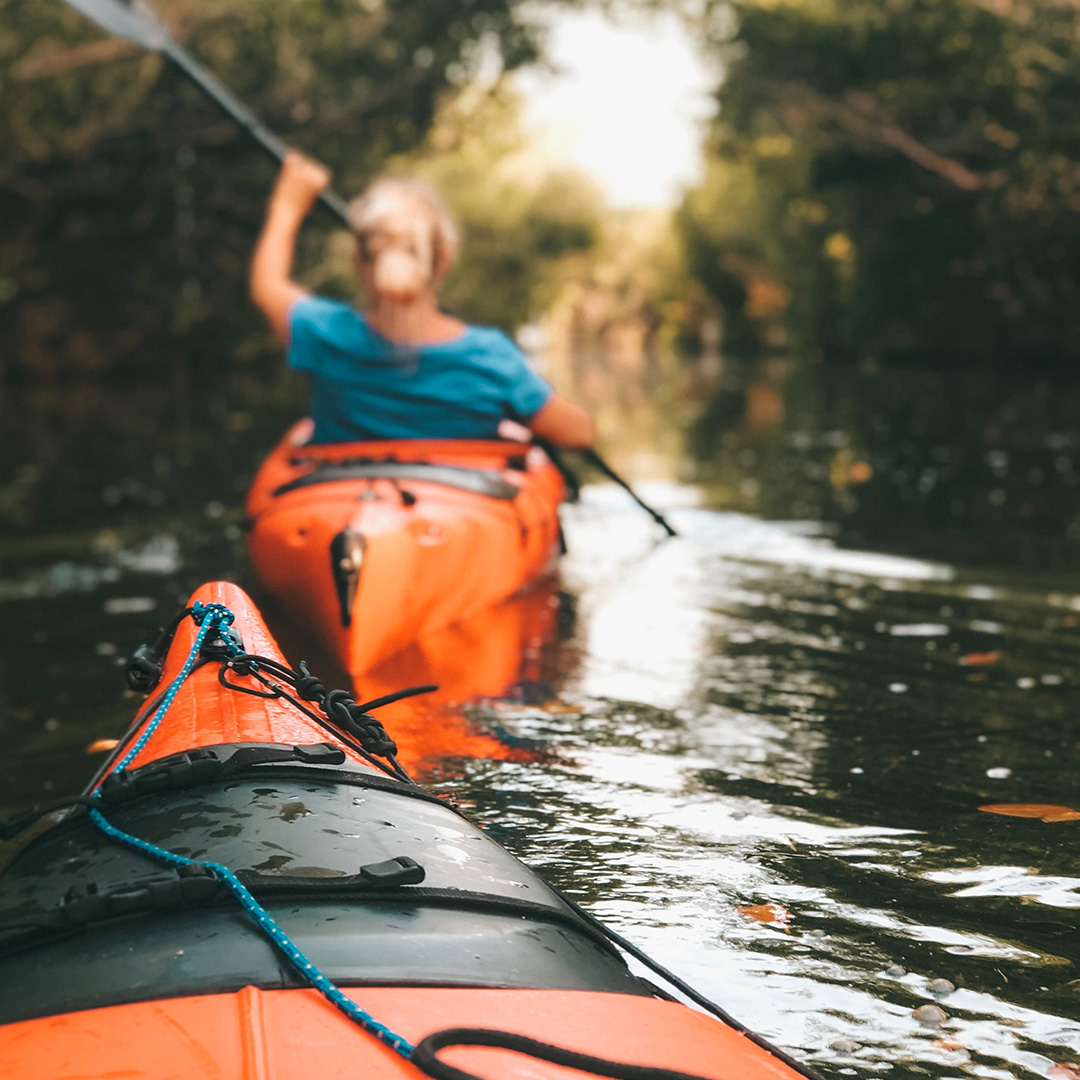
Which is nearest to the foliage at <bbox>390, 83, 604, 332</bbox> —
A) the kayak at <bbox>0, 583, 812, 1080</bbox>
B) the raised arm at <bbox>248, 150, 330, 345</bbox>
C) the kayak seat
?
the raised arm at <bbox>248, 150, 330, 345</bbox>

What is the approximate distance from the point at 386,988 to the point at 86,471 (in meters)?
9.87

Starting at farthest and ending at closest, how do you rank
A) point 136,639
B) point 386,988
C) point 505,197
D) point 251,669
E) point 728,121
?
point 505,197
point 728,121
point 136,639
point 251,669
point 386,988

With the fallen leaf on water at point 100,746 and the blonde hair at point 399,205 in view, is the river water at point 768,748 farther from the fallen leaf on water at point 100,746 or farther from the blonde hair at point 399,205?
the blonde hair at point 399,205

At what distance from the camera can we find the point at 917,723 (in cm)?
402

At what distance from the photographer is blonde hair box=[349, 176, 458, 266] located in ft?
16.1

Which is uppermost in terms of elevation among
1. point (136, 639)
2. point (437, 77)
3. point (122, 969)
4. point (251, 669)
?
point (437, 77)

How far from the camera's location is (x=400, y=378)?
527 cm

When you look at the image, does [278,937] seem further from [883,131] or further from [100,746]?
[883,131]

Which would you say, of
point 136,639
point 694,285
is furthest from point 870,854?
point 694,285

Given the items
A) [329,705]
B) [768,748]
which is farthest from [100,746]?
[768,748]

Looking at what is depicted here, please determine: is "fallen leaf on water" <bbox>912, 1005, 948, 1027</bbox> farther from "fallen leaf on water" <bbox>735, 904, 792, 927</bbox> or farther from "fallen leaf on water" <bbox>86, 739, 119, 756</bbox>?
"fallen leaf on water" <bbox>86, 739, 119, 756</bbox>

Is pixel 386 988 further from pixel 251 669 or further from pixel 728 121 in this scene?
pixel 728 121

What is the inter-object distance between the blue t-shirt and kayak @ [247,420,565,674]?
97mm

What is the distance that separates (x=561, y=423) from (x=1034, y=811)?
9.57 feet
